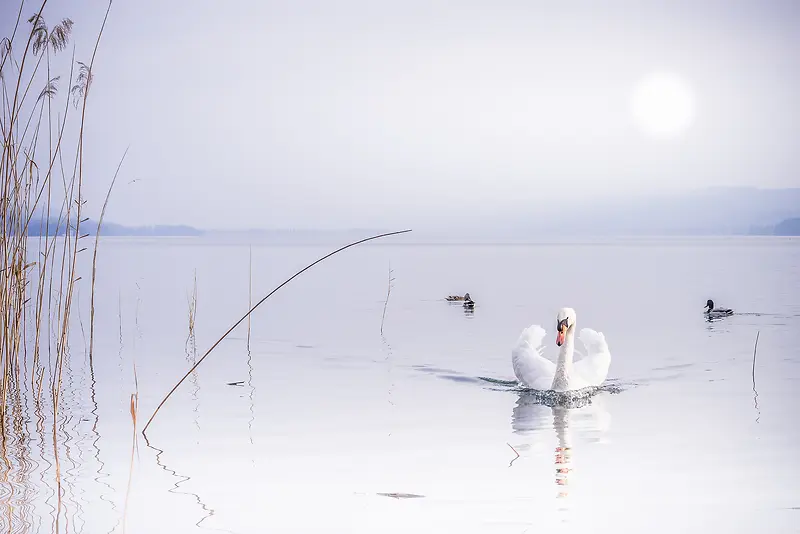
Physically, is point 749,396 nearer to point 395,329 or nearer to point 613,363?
point 613,363

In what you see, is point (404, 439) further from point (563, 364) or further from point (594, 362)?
point (594, 362)

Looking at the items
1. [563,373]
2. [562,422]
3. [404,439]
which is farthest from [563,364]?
[404,439]

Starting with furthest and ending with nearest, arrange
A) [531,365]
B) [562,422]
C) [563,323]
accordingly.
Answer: [531,365], [563,323], [562,422]

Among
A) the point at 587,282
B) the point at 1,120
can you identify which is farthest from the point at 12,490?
the point at 587,282

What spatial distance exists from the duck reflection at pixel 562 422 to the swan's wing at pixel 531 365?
16 centimetres

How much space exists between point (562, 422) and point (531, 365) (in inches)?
79.9

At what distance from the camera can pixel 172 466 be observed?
A: 7.19 meters

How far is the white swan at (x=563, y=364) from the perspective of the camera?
10.7 metres

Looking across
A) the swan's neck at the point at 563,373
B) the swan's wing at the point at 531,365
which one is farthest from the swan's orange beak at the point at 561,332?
the swan's wing at the point at 531,365

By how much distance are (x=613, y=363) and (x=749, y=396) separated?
3.07 meters

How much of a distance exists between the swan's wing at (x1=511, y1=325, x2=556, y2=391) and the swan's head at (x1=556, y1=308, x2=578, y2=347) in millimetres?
387

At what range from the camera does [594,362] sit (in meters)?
11.4

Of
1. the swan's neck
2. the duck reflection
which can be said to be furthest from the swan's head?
the duck reflection

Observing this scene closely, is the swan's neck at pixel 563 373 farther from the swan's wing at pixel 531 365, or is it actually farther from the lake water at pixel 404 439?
the lake water at pixel 404 439
